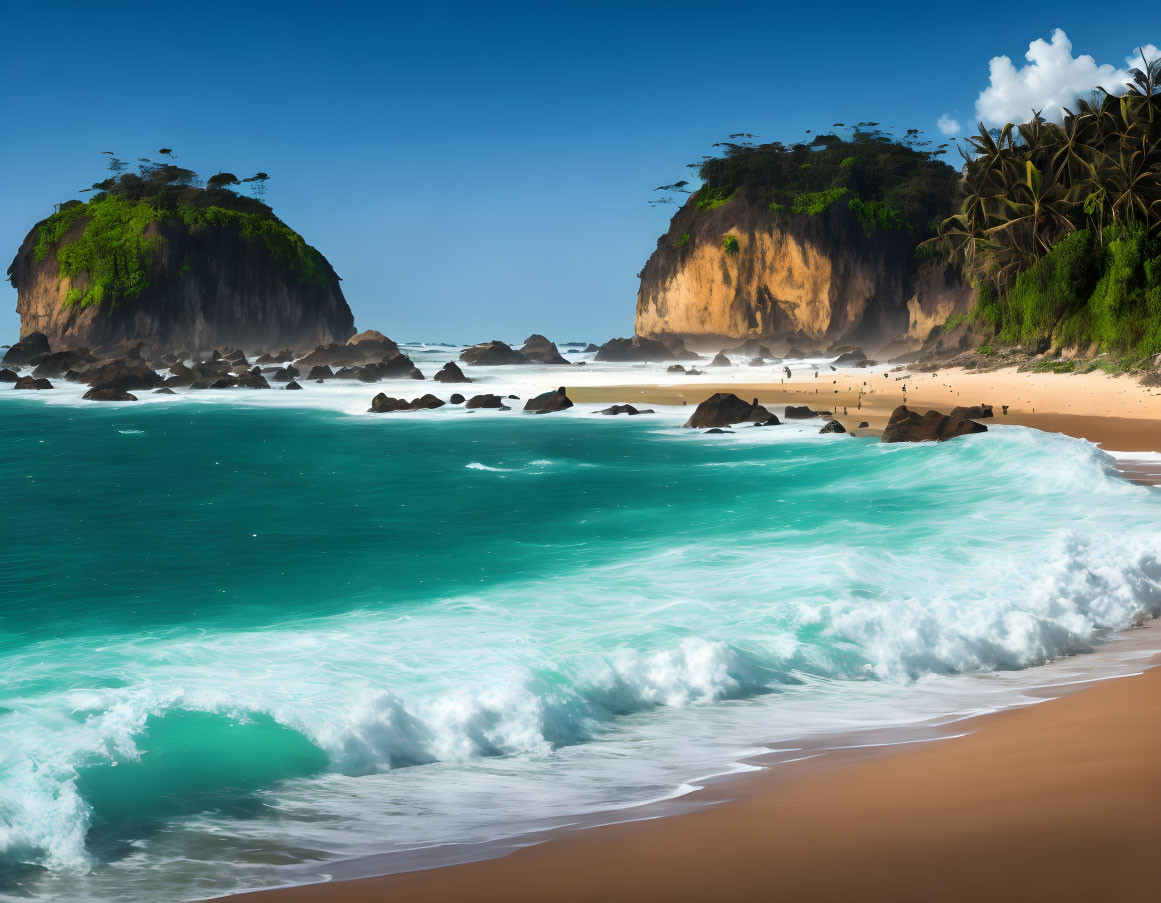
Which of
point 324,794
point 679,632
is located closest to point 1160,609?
point 679,632

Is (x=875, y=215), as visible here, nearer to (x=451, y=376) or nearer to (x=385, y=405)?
(x=451, y=376)

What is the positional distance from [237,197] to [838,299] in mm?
59602

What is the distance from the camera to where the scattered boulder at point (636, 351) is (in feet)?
243

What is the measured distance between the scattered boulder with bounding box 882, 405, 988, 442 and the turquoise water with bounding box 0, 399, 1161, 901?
3.47ft

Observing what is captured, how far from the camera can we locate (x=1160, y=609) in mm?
8812

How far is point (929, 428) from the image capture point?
20.2m

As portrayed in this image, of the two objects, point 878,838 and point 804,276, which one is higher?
point 804,276

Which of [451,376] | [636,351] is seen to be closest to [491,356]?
[636,351]

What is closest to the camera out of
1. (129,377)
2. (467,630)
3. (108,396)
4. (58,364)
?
(467,630)

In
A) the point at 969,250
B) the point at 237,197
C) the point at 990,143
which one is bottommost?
the point at 969,250

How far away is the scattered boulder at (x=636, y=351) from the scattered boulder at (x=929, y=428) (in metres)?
52.9

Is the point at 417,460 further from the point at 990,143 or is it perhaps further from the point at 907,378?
the point at 990,143

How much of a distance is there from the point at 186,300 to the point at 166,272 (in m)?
2.90

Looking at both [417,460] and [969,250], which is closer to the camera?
[417,460]
